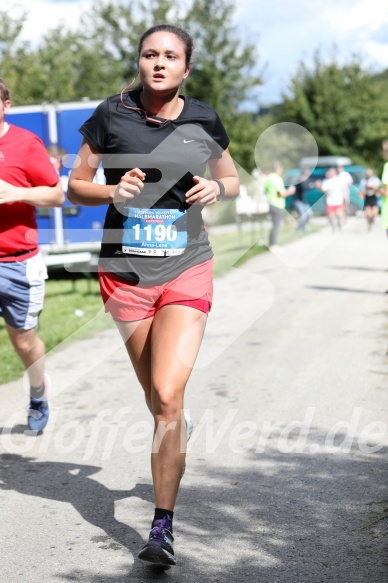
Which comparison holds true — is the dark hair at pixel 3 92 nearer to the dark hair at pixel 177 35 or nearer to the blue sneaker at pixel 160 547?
the dark hair at pixel 177 35

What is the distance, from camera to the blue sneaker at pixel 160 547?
3510 millimetres

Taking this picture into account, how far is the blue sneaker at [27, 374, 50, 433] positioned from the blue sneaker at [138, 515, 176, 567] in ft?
7.30

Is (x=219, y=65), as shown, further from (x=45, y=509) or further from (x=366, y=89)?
(x=45, y=509)

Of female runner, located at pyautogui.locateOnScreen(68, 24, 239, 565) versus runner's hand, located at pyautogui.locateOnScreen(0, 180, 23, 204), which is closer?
female runner, located at pyautogui.locateOnScreen(68, 24, 239, 565)

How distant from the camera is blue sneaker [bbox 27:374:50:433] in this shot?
570 centimetres

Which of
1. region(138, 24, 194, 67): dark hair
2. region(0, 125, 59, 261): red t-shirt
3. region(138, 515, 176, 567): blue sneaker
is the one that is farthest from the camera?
region(0, 125, 59, 261): red t-shirt

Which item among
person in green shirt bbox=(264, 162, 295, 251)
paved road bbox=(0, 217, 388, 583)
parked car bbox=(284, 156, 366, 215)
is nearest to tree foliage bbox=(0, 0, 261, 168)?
parked car bbox=(284, 156, 366, 215)

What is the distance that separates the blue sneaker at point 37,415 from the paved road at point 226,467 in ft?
0.32

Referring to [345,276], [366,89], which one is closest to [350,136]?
[366,89]

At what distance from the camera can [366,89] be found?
→ 164 feet

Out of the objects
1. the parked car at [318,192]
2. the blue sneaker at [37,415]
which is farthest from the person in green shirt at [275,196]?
the blue sneaker at [37,415]

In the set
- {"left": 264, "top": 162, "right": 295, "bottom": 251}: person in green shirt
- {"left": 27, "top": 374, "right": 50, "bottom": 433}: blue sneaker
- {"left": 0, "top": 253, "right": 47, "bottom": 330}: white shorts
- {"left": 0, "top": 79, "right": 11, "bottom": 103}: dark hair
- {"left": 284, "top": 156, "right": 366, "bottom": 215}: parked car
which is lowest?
{"left": 284, "top": 156, "right": 366, "bottom": 215}: parked car

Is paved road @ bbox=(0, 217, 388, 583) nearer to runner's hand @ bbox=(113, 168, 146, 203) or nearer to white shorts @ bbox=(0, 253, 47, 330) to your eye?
white shorts @ bbox=(0, 253, 47, 330)

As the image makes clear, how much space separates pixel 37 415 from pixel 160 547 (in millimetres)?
2366
